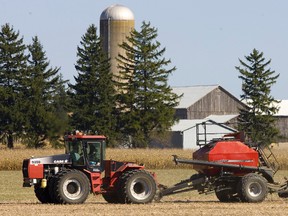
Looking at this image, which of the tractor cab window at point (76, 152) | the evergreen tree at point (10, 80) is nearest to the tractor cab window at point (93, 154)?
the tractor cab window at point (76, 152)

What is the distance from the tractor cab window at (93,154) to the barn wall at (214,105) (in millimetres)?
87994

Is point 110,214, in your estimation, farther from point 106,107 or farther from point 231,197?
point 106,107

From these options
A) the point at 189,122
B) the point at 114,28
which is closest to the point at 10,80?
the point at 114,28

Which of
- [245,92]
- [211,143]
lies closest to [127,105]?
A: [245,92]

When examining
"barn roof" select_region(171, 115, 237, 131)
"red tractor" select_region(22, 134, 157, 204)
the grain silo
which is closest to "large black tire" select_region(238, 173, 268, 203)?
"red tractor" select_region(22, 134, 157, 204)

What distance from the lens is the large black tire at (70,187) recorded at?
27625mm

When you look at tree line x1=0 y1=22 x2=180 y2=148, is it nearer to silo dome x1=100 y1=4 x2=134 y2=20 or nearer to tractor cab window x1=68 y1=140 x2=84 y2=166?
silo dome x1=100 y1=4 x2=134 y2=20

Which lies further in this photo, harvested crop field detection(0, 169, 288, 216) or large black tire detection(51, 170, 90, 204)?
large black tire detection(51, 170, 90, 204)

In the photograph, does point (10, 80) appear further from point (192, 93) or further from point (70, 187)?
point (70, 187)

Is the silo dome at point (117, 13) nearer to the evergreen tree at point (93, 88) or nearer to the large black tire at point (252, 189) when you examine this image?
the evergreen tree at point (93, 88)

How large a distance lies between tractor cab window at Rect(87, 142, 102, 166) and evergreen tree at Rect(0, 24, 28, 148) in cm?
5363

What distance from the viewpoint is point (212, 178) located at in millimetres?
29750

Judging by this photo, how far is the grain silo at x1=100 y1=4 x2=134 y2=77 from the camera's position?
100562mm

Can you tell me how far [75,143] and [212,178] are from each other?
14.8ft
